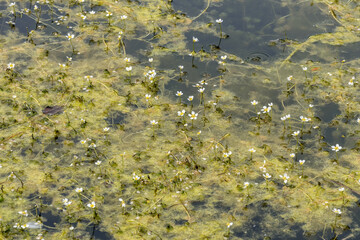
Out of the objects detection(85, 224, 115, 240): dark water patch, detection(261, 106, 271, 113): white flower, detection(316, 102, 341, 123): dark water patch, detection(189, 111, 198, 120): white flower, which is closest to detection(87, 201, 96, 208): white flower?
detection(85, 224, 115, 240): dark water patch

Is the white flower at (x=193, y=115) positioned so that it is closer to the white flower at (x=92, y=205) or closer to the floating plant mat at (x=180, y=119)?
the floating plant mat at (x=180, y=119)

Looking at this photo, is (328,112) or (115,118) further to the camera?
(328,112)

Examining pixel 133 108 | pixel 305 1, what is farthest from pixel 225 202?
pixel 305 1

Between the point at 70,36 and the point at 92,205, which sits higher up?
the point at 70,36

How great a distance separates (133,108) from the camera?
6367mm

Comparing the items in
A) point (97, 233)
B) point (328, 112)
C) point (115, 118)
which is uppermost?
point (328, 112)

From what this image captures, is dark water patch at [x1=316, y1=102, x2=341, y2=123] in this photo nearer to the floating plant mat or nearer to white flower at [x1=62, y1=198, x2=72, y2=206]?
the floating plant mat

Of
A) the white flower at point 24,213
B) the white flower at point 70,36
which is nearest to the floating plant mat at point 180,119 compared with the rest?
the white flower at point 24,213

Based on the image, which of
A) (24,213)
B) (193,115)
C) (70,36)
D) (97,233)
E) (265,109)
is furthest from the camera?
(70,36)

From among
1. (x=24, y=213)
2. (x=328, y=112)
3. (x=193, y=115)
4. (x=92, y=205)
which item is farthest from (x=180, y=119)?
(x=24, y=213)

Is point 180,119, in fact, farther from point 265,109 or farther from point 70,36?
point 70,36

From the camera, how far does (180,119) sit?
6.22 meters

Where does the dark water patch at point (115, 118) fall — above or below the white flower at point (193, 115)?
below

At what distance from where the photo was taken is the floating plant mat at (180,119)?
523 cm
